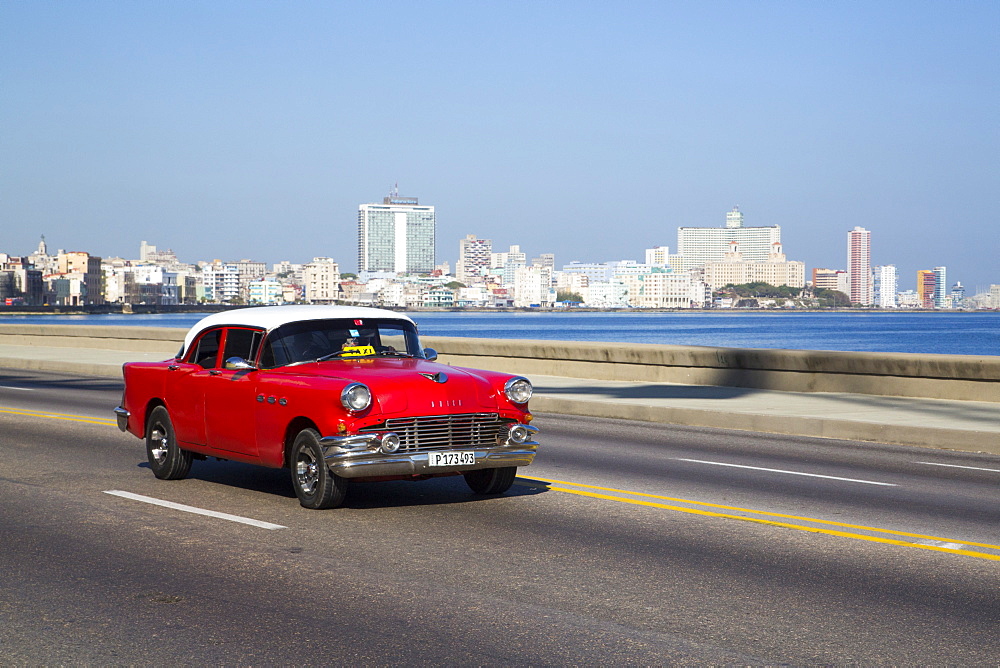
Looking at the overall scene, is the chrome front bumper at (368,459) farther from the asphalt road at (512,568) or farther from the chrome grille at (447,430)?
the asphalt road at (512,568)

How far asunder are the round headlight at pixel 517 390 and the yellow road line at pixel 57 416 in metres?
8.64

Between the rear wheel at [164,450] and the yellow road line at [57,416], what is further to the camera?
the yellow road line at [57,416]

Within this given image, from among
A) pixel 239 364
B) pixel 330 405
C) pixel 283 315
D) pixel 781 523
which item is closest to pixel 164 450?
pixel 239 364

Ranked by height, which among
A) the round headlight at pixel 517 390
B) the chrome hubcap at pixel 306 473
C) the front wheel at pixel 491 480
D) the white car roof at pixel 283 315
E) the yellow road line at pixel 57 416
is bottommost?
the yellow road line at pixel 57 416

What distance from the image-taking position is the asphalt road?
18.2 feet

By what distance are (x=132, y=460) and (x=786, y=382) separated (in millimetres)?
13306

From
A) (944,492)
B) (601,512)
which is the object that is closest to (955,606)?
(601,512)

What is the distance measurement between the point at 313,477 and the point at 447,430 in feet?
3.73

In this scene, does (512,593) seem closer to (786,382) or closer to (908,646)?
(908,646)

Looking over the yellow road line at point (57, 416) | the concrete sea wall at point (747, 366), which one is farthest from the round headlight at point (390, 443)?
the concrete sea wall at point (747, 366)

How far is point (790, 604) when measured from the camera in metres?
6.32

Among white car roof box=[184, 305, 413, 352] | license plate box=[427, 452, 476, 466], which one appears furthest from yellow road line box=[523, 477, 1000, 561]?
white car roof box=[184, 305, 413, 352]

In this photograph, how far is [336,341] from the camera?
998 centimetres

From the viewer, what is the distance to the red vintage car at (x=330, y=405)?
8.77 meters
